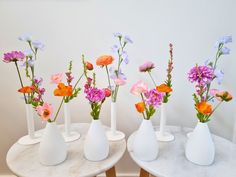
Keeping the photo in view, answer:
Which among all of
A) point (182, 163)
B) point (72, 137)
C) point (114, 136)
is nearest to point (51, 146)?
point (72, 137)

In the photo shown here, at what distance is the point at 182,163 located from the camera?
0.97 metres

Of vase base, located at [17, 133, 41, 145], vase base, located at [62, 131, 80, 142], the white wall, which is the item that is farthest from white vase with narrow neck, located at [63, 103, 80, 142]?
the white wall

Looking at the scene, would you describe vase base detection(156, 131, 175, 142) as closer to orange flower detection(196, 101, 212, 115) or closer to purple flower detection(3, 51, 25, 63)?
orange flower detection(196, 101, 212, 115)

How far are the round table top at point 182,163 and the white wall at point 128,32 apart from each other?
0.35m

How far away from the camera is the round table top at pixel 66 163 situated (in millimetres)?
893

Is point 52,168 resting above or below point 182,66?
below

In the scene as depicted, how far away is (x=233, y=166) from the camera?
96 centimetres

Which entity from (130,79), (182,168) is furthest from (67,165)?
(130,79)

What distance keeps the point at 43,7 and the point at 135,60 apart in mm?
608

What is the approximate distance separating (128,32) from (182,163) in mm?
763

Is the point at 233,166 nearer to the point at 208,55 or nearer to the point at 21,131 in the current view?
the point at 208,55

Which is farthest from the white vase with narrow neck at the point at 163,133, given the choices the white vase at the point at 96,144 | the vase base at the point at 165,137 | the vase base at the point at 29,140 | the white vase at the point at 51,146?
the vase base at the point at 29,140

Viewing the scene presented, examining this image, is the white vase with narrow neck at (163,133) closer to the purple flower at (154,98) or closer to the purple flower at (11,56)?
the purple flower at (154,98)

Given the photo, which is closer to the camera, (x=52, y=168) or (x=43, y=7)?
(x=52, y=168)
